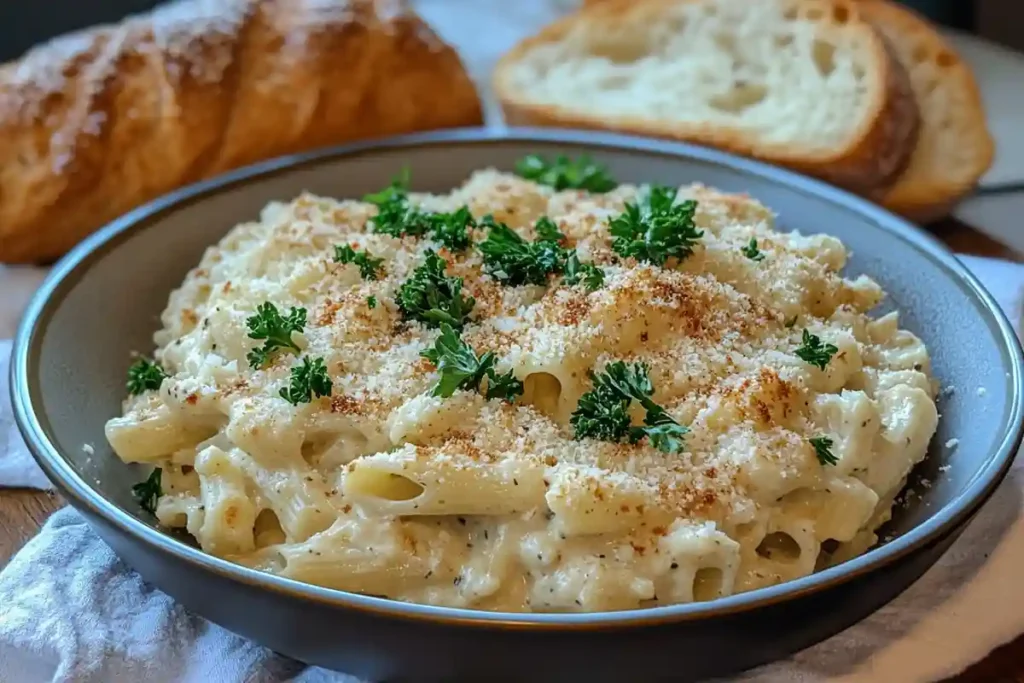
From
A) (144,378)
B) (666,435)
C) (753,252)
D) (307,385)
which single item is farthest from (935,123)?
(144,378)

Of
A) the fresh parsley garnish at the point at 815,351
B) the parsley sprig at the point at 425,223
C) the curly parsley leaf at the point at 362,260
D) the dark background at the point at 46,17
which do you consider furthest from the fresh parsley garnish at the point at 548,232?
the dark background at the point at 46,17

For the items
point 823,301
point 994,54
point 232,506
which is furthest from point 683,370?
point 994,54

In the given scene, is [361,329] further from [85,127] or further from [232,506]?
[85,127]

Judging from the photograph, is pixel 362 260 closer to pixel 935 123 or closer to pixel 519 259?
pixel 519 259

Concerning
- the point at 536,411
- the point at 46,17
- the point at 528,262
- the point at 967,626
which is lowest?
the point at 46,17

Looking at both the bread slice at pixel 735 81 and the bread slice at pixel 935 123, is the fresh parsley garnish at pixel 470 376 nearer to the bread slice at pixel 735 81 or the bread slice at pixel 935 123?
the bread slice at pixel 735 81
